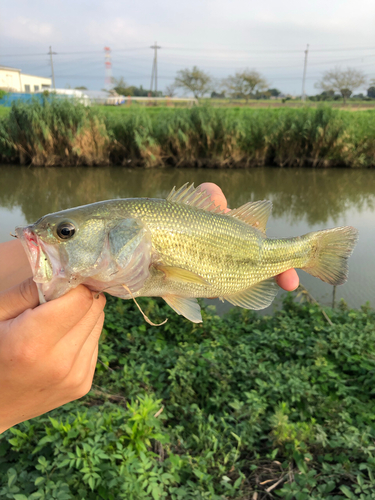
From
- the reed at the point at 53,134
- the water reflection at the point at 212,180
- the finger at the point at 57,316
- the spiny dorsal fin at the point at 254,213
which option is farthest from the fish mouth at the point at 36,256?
the reed at the point at 53,134

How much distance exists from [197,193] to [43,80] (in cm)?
10342

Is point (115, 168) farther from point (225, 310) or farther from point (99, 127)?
point (225, 310)

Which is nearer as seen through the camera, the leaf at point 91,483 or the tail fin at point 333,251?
the leaf at point 91,483

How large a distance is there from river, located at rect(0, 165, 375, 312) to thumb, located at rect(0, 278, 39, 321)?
5.58 m

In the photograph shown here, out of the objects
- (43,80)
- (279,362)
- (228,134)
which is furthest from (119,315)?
(43,80)

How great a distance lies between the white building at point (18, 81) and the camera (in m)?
68.9

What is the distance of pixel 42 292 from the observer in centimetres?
141

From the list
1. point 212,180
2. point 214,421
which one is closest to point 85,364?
point 214,421

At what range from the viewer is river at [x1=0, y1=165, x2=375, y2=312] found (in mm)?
8047

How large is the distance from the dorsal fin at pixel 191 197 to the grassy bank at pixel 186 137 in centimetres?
1260

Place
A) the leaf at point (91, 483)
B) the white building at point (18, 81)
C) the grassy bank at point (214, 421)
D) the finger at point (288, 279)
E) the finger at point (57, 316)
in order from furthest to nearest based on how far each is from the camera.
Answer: the white building at point (18, 81) → the finger at point (288, 279) → the grassy bank at point (214, 421) → the leaf at point (91, 483) → the finger at point (57, 316)

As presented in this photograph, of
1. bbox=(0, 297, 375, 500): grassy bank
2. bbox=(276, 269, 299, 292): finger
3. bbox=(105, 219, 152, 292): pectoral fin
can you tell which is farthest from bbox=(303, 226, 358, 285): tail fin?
bbox=(0, 297, 375, 500): grassy bank

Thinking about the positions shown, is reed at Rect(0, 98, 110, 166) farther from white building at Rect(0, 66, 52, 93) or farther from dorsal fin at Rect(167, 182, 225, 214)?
white building at Rect(0, 66, 52, 93)

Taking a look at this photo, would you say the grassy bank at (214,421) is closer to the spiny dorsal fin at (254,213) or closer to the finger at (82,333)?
the finger at (82,333)
